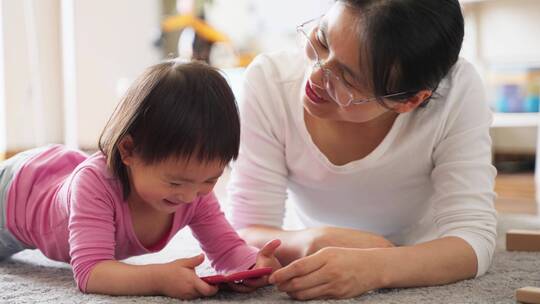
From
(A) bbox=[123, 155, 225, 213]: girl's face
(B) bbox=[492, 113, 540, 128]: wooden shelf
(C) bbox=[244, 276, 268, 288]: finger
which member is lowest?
(B) bbox=[492, 113, 540, 128]: wooden shelf

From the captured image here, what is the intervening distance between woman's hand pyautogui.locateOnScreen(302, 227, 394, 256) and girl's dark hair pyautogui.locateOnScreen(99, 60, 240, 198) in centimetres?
17

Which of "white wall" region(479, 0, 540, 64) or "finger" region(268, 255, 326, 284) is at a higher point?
"white wall" region(479, 0, 540, 64)

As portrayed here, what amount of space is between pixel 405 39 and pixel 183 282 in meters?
0.39

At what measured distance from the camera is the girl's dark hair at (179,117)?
85 cm

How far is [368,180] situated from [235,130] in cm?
30

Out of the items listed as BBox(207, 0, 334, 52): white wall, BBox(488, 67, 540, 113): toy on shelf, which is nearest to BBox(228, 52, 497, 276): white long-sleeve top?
BBox(488, 67, 540, 113): toy on shelf

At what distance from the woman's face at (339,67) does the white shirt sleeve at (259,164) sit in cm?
15

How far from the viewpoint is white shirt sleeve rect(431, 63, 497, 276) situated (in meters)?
1.01

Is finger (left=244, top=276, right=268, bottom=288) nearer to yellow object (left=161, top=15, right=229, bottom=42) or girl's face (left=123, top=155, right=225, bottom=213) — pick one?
girl's face (left=123, top=155, right=225, bottom=213)

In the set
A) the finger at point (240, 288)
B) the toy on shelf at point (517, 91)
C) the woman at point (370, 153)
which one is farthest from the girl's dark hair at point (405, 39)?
the toy on shelf at point (517, 91)

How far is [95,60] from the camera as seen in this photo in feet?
8.86

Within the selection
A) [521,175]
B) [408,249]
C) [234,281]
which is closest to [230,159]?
[234,281]

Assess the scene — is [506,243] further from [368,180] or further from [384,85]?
[384,85]

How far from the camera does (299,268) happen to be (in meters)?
0.83
